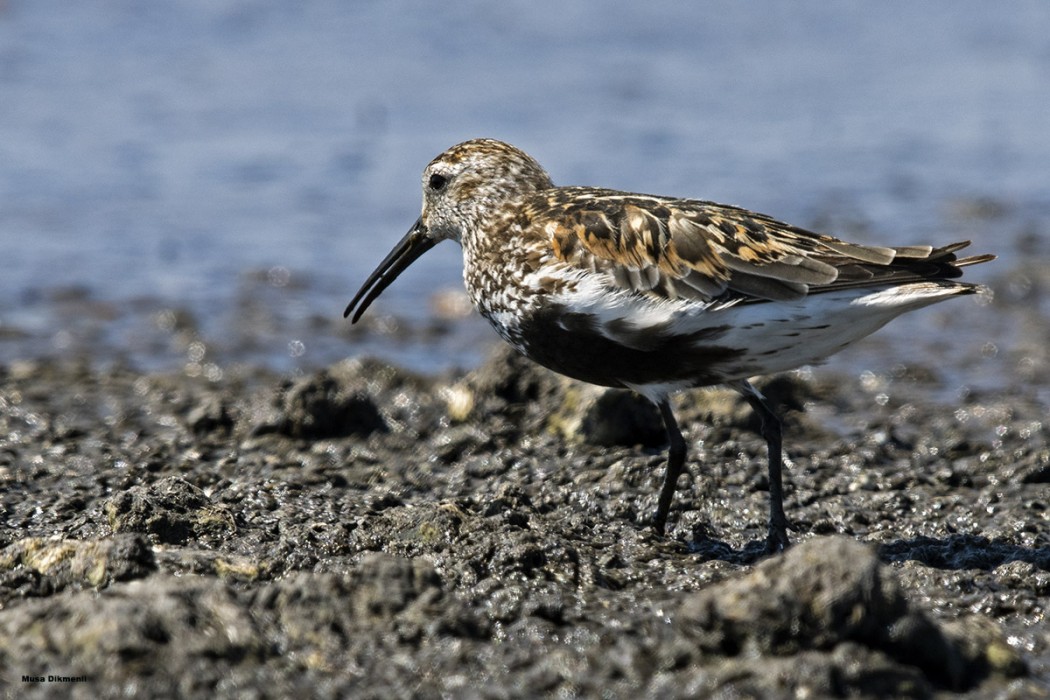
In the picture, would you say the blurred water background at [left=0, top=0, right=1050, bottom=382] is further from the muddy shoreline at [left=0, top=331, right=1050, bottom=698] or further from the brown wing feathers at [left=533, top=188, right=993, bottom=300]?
the brown wing feathers at [left=533, top=188, right=993, bottom=300]

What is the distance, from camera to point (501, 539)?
5.25 m

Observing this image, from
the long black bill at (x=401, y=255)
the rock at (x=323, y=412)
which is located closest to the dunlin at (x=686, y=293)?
the long black bill at (x=401, y=255)

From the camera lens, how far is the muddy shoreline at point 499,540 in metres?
4.16

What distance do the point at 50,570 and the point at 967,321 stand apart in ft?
24.7

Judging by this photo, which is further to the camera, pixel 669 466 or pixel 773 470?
pixel 669 466

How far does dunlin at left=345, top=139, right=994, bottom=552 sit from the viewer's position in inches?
220

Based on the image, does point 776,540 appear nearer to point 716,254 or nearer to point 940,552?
point 940,552

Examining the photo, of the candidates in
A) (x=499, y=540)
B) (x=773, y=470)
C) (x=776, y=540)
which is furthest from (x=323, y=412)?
(x=776, y=540)

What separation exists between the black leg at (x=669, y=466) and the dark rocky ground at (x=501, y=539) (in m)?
0.12

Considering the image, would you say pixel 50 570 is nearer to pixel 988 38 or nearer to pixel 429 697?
pixel 429 697

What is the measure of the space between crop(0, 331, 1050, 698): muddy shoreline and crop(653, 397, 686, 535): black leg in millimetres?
105

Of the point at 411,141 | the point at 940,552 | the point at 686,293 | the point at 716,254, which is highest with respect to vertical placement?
the point at 411,141

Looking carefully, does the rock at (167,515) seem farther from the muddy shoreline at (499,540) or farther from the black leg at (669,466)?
the black leg at (669,466)

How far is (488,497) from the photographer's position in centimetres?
607
